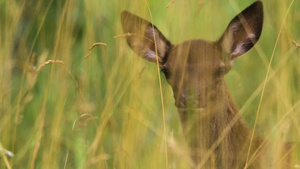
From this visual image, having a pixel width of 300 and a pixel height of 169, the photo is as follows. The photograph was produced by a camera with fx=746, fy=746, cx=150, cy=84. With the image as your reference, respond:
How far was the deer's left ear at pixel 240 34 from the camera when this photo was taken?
157 inches

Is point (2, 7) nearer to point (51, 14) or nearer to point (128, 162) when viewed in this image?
point (51, 14)

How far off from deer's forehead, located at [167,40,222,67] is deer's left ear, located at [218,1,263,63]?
68 mm

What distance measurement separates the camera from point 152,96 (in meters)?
4.03

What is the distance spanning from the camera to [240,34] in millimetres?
4105

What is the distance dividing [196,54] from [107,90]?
1.74 ft

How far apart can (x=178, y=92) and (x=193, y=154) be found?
355 millimetres

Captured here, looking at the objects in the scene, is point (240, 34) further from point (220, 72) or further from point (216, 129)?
point (216, 129)

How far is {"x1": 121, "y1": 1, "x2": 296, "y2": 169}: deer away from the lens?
149 inches

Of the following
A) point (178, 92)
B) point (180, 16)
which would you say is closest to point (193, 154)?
point (178, 92)

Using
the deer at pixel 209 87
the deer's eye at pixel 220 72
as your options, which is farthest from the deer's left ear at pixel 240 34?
the deer's eye at pixel 220 72

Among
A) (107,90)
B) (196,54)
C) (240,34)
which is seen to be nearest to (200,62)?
(196,54)

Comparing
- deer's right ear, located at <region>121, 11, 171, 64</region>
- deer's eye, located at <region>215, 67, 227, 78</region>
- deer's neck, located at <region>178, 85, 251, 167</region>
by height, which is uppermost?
deer's right ear, located at <region>121, 11, 171, 64</region>

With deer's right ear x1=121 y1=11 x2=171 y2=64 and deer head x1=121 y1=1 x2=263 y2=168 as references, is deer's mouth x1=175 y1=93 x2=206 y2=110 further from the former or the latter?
deer's right ear x1=121 y1=11 x2=171 y2=64

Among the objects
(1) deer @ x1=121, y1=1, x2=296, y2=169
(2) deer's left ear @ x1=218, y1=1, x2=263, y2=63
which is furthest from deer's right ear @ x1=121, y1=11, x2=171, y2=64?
(2) deer's left ear @ x1=218, y1=1, x2=263, y2=63
